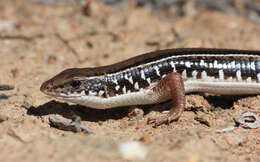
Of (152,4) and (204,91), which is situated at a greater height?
(152,4)

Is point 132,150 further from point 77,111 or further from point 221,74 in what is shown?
point 221,74

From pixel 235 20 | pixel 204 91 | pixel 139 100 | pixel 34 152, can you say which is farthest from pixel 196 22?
pixel 34 152

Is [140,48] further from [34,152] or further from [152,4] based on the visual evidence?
[34,152]

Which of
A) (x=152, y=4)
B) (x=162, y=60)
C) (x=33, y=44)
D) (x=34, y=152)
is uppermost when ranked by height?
(x=152, y=4)

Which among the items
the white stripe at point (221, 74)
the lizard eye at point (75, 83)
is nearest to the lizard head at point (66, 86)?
Answer: the lizard eye at point (75, 83)

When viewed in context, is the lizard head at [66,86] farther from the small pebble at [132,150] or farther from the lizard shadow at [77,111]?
the small pebble at [132,150]

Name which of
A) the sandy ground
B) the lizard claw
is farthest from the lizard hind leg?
the sandy ground
